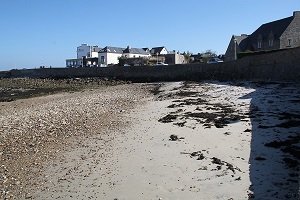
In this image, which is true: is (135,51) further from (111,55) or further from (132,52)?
(111,55)

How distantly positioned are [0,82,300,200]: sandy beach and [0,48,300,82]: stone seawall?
806cm

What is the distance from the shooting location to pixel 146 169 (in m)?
7.83

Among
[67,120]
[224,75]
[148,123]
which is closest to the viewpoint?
[148,123]

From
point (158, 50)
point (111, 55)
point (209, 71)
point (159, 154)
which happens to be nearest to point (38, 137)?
point (159, 154)

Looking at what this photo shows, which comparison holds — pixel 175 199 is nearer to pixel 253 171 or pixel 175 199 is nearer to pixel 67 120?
pixel 253 171

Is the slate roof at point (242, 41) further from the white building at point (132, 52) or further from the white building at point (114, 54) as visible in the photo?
the white building at point (132, 52)

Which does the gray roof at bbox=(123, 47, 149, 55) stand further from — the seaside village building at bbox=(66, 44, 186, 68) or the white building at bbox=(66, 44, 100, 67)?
the white building at bbox=(66, 44, 100, 67)

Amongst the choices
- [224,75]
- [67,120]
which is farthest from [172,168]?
[224,75]

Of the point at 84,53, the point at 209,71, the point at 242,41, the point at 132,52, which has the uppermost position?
the point at 84,53

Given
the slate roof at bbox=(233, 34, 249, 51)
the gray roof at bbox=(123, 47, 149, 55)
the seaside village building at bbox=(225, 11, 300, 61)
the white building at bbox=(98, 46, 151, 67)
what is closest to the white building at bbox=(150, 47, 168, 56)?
the gray roof at bbox=(123, 47, 149, 55)

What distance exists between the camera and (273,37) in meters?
44.4

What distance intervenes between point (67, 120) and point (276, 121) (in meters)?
7.15

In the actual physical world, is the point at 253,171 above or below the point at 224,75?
below

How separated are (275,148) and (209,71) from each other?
26.6 meters
